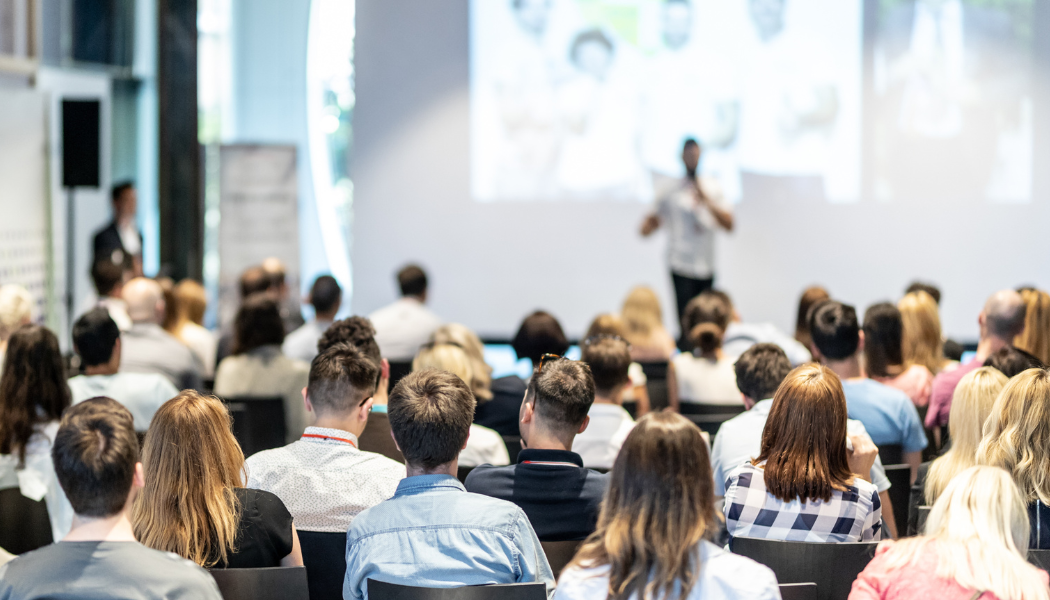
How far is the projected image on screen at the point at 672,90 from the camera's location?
772 centimetres

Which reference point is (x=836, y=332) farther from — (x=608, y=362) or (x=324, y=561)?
(x=324, y=561)

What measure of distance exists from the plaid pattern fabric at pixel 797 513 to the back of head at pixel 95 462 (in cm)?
135

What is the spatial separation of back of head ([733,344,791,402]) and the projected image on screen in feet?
15.6

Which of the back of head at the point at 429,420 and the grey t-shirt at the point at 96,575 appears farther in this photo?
the back of head at the point at 429,420

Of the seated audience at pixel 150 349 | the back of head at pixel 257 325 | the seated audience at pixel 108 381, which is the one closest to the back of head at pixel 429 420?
the seated audience at pixel 108 381

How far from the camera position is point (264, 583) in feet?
6.47

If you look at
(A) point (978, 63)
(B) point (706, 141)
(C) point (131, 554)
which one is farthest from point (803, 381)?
(A) point (978, 63)

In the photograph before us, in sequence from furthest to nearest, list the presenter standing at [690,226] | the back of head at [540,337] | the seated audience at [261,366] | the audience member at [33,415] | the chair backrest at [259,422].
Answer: the presenter standing at [690,226], the seated audience at [261,366], the back of head at [540,337], the chair backrest at [259,422], the audience member at [33,415]

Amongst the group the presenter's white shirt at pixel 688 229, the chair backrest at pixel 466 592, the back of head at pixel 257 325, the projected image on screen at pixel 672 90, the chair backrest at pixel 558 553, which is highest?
the projected image on screen at pixel 672 90

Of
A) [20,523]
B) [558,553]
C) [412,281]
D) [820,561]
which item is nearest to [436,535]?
[558,553]

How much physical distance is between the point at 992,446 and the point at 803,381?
0.58m

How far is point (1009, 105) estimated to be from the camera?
7621mm

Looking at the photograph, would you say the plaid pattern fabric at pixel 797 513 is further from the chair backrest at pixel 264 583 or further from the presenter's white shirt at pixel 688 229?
the presenter's white shirt at pixel 688 229

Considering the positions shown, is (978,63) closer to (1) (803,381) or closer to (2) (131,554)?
(1) (803,381)
